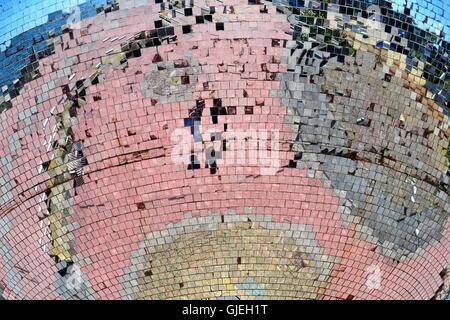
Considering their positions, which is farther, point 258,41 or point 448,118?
point 448,118

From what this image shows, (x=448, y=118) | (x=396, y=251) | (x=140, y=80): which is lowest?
(x=396, y=251)

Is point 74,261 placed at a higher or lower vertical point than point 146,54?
lower

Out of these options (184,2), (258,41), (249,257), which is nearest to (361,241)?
→ (249,257)

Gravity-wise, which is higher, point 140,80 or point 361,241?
point 140,80

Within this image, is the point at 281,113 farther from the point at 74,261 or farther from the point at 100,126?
the point at 74,261

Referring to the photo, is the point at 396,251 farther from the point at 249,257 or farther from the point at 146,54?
the point at 146,54

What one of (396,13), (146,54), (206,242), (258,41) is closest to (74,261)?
(206,242)
